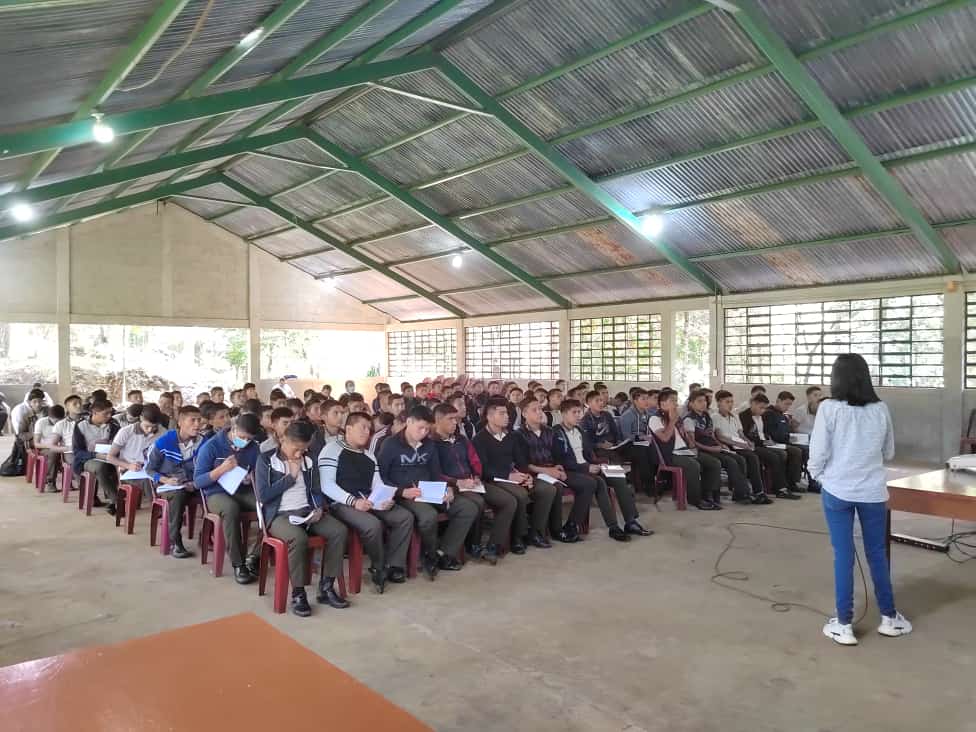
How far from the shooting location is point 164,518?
5359 millimetres

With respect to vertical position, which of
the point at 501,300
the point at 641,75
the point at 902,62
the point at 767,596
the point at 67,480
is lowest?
the point at 767,596

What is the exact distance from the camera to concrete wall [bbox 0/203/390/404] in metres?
14.6

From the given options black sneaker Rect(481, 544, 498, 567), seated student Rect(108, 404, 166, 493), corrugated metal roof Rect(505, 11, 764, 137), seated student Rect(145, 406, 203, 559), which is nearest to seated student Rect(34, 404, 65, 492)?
seated student Rect(108, 404, 166, 493)

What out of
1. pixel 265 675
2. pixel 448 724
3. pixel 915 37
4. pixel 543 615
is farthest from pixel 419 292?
pixel 265 675

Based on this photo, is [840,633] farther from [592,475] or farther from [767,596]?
[592,475]

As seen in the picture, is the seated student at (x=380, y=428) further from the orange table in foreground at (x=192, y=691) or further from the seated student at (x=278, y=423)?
the orange table in foreground at (x=192, y=691)

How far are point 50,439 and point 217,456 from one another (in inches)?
168

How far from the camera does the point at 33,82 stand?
462 centimetres

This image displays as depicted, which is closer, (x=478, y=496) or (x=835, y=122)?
(x=478, y=496)

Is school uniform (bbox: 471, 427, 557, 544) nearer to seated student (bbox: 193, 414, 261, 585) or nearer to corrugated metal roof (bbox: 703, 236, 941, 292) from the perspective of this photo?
seated student (bbox: 193, 414, 261, 585)

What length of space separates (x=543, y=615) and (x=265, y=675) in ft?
9.44

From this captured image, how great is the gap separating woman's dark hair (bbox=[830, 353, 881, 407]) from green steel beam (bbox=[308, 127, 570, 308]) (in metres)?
9.55

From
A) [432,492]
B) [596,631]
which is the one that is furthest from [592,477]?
[596,631]

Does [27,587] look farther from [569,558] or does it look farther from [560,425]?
Answer: [560,425]
